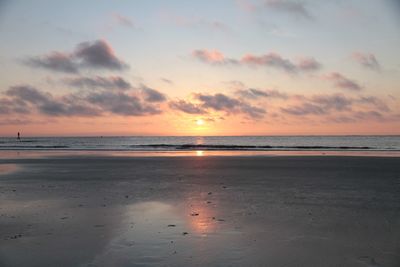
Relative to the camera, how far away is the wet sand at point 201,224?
22.7 feet

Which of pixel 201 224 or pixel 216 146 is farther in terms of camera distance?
pixel 216 146

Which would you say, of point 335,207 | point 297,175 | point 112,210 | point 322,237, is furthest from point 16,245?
point 297,175

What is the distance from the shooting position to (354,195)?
13.8m

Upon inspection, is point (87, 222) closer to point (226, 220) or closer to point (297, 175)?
point (226, 220)

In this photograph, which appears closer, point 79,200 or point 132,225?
point 132,225

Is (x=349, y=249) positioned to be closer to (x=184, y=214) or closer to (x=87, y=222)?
(x=184, y=214)

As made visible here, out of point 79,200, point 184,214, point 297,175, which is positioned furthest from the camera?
point 297,175

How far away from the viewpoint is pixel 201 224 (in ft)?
30.7

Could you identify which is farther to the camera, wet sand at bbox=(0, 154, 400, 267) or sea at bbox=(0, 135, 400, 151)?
sea at bbox=(0, 135, 400, 151)

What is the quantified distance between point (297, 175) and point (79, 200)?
12.3 m

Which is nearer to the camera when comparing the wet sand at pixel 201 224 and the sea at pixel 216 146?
the wet sand at pixel 201 224

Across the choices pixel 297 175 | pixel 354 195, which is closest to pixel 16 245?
pixel 354 195

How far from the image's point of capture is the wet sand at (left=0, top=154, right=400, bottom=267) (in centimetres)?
691

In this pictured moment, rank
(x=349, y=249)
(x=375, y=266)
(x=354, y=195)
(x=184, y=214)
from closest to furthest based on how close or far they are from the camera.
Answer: (x=375, y=266), (x=349, y=249), (x=184, y=214), (x=354, y=195)
